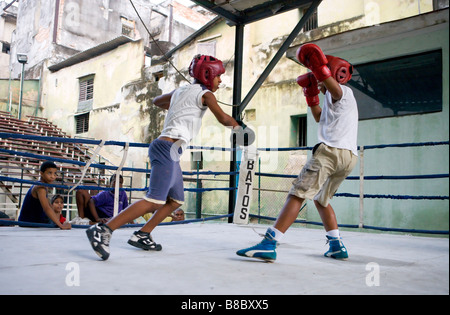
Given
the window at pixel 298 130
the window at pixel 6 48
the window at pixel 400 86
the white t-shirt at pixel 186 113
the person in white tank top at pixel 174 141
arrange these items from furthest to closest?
the window at pixel 6 48, the window at pixel 298 130, the window at pixel 400 86, the white t-shirt at pixel 186 113, the person in white tank top at pixel 174 141

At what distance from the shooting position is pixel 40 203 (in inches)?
141

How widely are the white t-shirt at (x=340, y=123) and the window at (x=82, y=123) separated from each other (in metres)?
15.4

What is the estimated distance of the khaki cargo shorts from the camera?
2.22 meters

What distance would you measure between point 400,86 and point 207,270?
4.62 metres

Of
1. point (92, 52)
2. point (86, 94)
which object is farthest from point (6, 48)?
point (92, 52)

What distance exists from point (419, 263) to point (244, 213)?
1.94m

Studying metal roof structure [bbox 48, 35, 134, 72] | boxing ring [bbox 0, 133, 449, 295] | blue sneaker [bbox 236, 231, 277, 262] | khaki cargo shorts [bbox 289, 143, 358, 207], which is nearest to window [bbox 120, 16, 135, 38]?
metal roof structure [bbox 48, 35, 134, 72]

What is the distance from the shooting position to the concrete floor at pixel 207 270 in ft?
4.89

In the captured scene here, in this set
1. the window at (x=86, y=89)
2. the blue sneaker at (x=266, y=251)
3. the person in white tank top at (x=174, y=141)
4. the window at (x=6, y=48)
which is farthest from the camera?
the window at (x=6, y=48)

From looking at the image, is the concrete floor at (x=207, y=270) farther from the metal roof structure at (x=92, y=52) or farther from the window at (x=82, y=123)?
the window at (x=82, y=123)

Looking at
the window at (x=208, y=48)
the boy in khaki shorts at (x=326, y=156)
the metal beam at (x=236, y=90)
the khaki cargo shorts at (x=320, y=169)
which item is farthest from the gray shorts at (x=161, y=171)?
the window at (x=208, y=48)

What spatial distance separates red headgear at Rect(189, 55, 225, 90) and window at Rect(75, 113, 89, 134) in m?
15.0

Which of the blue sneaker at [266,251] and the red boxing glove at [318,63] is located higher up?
the red boxing glove at [318,63]

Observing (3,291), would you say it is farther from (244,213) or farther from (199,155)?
(199,155)
